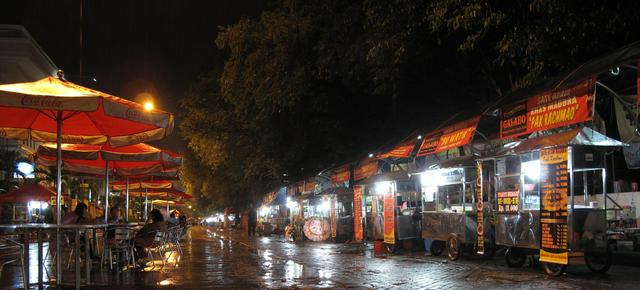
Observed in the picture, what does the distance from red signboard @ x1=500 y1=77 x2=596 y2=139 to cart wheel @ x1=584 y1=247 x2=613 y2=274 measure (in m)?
2.76

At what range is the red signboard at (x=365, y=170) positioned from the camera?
20250mm

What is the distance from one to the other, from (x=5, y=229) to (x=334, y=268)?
281 inches

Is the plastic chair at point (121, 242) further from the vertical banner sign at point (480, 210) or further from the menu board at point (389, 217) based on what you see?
the menu board at point (389, 217)

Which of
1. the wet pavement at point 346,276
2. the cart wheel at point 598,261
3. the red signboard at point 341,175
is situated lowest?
the wet pavement at point 346,276

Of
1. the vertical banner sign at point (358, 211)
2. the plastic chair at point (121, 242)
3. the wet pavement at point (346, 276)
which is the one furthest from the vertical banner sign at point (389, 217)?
the plastic chair at point (121, 242)

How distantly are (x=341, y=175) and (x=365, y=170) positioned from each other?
3435mm

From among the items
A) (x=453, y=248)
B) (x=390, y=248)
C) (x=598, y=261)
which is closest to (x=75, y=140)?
(x=453, y=248)

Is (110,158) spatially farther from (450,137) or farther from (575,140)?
(575,140)

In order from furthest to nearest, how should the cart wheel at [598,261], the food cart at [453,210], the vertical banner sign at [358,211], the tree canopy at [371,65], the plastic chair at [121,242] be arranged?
1. the vertical banner sign at [358,211]
2. the food cart at [453,210]
3. the plastic chair at [121,242]
4. the tree canopy at [371,65]
5. the cart wheel at [598,261]

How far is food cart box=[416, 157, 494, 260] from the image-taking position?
45.6 feet

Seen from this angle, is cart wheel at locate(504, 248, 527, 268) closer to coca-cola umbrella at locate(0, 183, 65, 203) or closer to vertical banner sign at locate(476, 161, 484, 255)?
vertical banner sign at locate(476, 161, 484, 255)

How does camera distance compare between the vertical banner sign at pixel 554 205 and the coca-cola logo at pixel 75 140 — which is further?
the coca-cola logo at pixel 75 140

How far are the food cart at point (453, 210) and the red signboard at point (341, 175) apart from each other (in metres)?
7.23

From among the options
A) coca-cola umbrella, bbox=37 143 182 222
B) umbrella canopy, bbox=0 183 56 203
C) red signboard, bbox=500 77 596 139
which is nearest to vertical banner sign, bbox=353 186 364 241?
coca-cola umbrella, bbox=37 143 182 222
